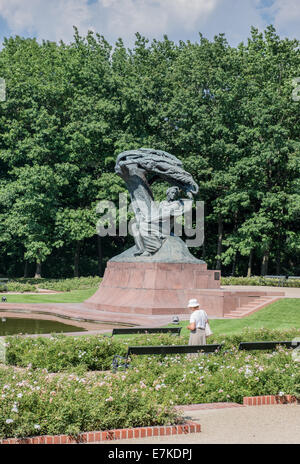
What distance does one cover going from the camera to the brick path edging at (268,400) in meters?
7.82

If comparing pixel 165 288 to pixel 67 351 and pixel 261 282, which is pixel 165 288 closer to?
pixel 67 351

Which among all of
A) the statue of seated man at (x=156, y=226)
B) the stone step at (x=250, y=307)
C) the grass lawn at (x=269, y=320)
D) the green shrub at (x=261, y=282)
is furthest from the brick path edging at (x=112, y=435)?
the green shrub at (x=261, y=282)

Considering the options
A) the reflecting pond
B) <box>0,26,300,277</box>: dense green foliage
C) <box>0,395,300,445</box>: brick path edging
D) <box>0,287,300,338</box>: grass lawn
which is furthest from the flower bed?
<box>0,26,300,277</box>: dense green foliage

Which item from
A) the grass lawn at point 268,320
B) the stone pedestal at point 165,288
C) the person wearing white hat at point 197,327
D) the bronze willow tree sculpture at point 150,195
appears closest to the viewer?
the person wearing white hat at point 197,327

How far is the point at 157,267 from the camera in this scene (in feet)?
66.6

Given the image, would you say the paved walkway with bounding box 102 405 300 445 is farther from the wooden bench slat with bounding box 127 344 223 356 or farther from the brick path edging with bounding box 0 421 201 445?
the wooden bench slat with bounding box 127 344 223 356

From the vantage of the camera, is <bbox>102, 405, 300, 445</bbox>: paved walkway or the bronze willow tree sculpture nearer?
<bbox>102, 405, 300, 445</bbox>: paved walkway

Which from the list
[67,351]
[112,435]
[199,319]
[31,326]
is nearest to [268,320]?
[31,326]

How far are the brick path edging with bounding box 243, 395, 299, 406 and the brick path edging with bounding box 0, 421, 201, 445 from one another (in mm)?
1678

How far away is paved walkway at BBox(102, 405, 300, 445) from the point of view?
A: 589 cm

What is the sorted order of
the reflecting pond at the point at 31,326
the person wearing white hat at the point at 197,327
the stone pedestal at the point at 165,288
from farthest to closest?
the stone pedestal at the point at 165,288 < the reflecting pond at the point at 31,326 < the person wearing white hat at the point at 197,327

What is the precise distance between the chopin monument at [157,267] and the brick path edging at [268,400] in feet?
35.6

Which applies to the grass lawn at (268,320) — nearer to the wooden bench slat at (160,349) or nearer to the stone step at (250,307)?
the stone step at (250,307)

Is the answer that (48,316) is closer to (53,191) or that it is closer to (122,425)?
(122,425)
